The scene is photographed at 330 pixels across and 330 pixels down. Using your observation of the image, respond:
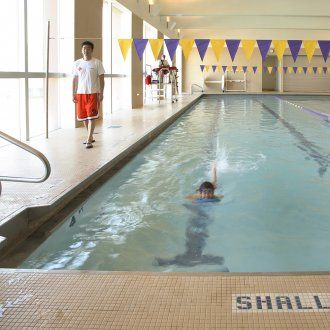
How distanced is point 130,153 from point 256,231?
311cm

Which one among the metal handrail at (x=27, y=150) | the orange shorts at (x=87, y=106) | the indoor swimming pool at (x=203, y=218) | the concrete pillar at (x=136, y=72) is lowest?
the indoor swimming pool at (x=203, y=218)

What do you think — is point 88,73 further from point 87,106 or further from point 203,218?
point 203,218

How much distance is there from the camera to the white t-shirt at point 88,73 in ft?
20.4

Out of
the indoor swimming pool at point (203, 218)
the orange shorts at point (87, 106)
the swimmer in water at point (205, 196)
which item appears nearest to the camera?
the indoor swimming pool at point (203, 218)

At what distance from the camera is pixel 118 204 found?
4.45 meters

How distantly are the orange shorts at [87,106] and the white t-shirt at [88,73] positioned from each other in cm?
7

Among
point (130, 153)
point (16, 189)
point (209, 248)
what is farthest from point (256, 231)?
point (130, 153)

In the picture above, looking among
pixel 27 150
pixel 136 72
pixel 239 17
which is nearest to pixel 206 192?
pixel 27 150

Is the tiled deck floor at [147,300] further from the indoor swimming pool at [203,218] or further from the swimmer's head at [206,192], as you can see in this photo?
the swimmer's head at [206,192]

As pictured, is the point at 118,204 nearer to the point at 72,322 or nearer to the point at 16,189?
the point at 16,189

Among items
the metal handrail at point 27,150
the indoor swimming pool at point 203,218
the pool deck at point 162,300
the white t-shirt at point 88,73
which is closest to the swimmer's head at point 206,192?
the indoor swimming pool at point 203,218

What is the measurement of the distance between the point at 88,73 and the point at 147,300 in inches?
180

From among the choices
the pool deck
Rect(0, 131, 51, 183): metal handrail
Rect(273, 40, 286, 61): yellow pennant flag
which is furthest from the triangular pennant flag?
the pool deck

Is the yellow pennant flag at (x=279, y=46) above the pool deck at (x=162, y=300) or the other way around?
above
